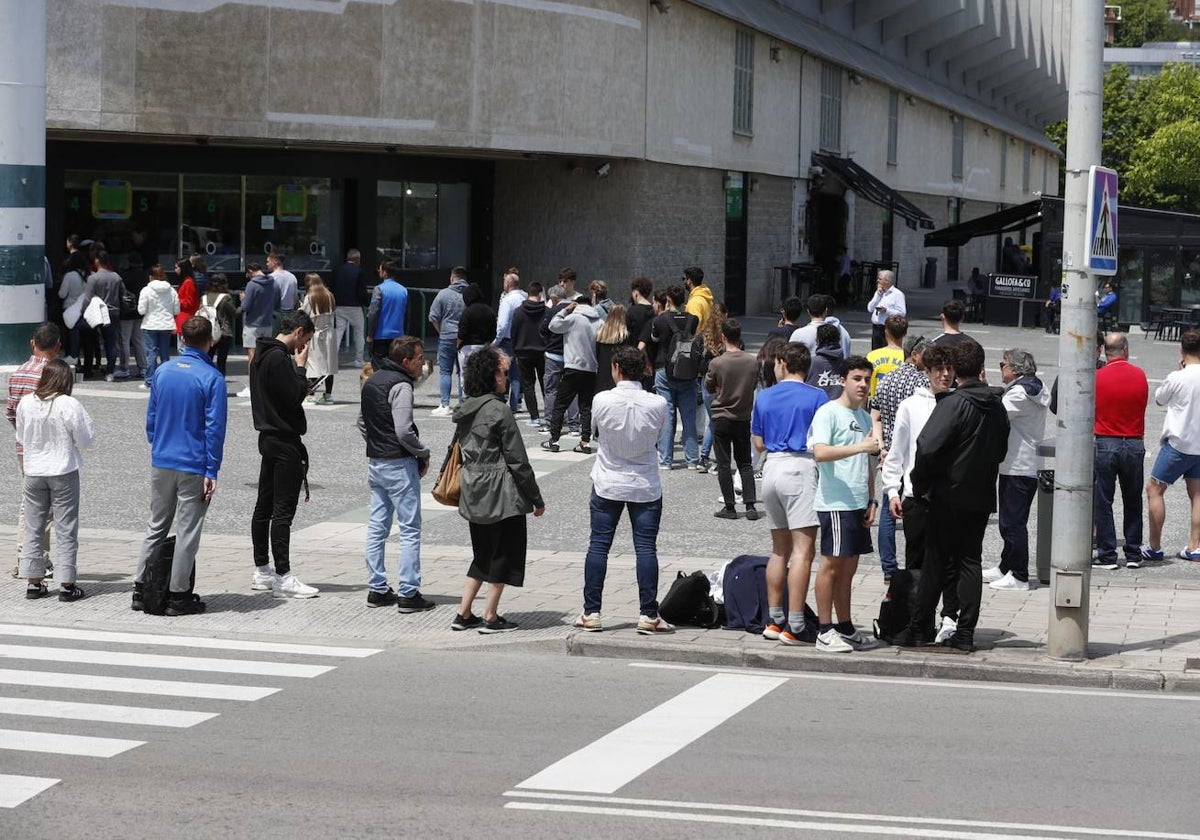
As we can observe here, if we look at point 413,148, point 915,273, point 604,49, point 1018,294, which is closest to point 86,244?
point 413,148

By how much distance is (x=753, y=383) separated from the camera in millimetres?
14805

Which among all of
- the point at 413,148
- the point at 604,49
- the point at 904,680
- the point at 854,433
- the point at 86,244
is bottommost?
the point at 904,680

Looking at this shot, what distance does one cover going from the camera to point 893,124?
53094 millimetres

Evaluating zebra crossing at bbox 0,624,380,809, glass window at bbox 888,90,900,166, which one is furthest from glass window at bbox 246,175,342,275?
glass window at bbox 888,90,900,166

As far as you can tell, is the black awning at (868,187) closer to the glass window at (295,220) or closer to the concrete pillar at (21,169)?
the glass window at (295,220)

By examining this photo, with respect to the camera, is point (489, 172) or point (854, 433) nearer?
point (854, 433)

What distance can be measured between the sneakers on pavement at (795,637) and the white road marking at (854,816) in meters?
3.44

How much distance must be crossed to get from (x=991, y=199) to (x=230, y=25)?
47.7m

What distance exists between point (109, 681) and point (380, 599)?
245 centimetres

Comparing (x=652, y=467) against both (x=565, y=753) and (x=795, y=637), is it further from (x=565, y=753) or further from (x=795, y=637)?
(x=565, y=753)

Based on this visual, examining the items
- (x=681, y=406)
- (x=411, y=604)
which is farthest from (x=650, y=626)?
(x=681, y=406)

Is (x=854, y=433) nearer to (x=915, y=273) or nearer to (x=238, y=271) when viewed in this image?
(x=238, y=271)

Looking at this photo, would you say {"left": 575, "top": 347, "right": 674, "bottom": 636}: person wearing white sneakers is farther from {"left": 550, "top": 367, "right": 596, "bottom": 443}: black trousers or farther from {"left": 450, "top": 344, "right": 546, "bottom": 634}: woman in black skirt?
{"left": 550, "top": 367, "right": 596, "bottom": 443}: black trousers

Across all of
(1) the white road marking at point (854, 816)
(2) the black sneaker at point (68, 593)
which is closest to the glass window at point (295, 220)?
(2) the black sneaker at point (68, 593)
